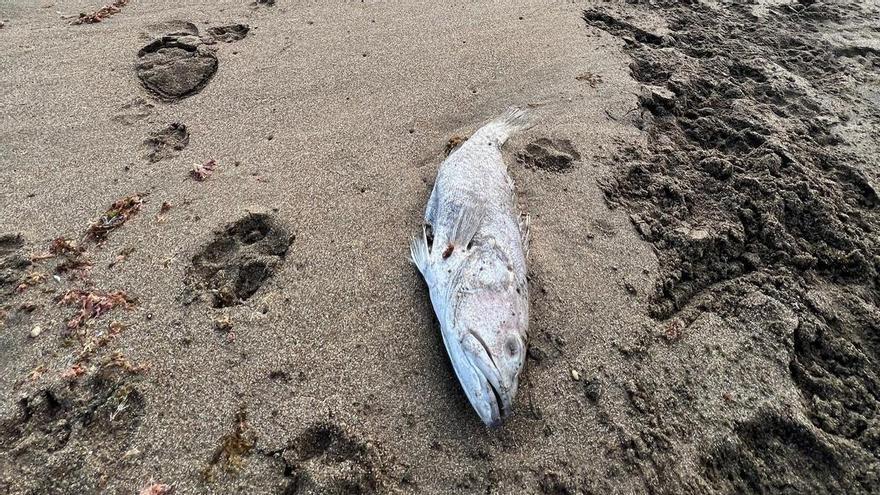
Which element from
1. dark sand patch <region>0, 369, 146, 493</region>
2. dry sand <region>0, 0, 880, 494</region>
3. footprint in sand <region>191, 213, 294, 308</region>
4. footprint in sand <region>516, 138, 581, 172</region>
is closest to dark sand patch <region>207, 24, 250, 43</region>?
dry sand <region>0, 0, 880, 494</region>

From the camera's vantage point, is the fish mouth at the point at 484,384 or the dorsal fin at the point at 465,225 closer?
the fish mouth at the point at 484,384

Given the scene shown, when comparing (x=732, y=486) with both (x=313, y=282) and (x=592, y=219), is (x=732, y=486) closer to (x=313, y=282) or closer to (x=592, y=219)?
(x=592, y=219)

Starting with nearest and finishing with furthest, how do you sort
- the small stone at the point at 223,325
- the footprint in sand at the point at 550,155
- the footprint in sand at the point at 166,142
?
1. the small stone at the point at 223,325
2. the footprint in sand at the point at 166,142
3. the footprint in sand at the point at 550,155

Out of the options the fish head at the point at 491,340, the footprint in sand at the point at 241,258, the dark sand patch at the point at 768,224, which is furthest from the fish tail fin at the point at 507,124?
the footprint in sand at the point at 241,258

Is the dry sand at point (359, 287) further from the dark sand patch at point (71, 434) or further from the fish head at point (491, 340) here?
the fish head at point (491, 340)

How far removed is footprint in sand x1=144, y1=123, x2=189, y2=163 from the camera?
3887 millimetres

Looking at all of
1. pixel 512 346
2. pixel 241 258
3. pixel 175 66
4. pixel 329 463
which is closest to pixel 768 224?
pixel 512 346

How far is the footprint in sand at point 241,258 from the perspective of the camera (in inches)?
121

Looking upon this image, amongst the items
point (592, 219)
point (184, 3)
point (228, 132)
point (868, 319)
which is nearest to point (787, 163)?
point (868, 319)

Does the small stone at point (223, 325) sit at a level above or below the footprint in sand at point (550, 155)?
below

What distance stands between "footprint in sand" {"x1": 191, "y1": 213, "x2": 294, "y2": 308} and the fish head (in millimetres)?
1338

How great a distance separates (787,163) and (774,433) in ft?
7.75

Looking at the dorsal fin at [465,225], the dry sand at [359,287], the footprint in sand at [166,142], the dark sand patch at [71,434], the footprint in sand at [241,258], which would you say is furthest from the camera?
the footprint in sand at [166,142]

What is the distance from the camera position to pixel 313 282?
3168mm
